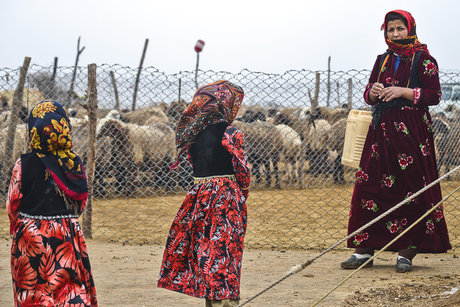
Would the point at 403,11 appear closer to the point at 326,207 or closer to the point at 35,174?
the point at 35,174

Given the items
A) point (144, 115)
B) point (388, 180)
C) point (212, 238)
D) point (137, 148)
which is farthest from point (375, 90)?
point (144, 115)

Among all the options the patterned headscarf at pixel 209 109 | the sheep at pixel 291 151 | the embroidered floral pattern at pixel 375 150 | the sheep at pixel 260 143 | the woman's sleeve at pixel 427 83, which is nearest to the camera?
the patterned headscarf at pixel 209 109

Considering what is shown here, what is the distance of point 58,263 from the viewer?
3.19 m

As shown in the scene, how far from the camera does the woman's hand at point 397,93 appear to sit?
15.9 feet

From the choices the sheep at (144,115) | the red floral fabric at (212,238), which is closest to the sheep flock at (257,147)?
the sheep at (144,115)

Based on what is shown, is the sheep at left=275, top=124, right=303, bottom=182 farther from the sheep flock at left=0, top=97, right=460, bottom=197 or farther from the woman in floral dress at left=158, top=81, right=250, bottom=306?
the woman in floral dress at left=158, top=81, right=250, bottom=306

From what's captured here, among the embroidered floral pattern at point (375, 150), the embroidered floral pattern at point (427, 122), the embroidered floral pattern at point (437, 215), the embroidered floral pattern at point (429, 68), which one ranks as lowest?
the embroidered floral pattern at point (437, 215)

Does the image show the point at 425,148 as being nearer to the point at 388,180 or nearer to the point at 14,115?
the point at 388,180

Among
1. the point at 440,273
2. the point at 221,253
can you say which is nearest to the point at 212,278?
the point at 221,253

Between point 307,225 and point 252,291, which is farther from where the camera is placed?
point 307,225

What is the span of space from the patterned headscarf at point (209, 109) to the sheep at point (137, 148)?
23.5 feet

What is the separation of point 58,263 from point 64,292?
0.14 meters

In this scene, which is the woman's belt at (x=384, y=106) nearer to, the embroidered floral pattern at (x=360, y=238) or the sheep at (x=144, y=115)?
the embroidered floral pattern at (x=360, y=238)

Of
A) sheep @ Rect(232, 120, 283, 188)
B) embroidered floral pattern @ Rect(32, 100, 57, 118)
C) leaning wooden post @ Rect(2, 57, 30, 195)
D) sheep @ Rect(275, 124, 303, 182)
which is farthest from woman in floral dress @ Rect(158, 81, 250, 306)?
sheep @ Rect(275, 124, 303, 182)
